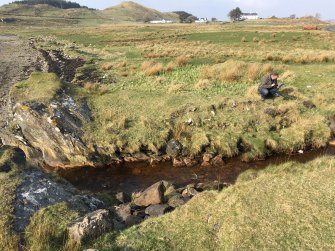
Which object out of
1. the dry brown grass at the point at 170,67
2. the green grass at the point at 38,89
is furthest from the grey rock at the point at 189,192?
the dry brown grass at the point at 170,67

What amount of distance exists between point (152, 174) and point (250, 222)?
9514 millimetres

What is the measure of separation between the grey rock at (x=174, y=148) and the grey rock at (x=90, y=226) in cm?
928

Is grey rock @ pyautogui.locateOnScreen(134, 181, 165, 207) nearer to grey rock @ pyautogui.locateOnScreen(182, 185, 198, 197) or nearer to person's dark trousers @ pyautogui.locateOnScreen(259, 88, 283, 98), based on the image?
grey rock @ pyautogui.locateOnScreen(182, 185, 198, 197)

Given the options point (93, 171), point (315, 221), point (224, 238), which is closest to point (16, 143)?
point (93, 171)

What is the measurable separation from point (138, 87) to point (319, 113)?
43.3 feet

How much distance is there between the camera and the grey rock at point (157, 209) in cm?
1298

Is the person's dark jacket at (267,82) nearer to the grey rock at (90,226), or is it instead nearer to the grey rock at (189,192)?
the grey rock at (189,192)

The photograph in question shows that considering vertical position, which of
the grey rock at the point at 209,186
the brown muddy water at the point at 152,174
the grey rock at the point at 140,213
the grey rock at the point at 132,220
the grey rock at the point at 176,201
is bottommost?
the brown muddy water at the point at 152,174

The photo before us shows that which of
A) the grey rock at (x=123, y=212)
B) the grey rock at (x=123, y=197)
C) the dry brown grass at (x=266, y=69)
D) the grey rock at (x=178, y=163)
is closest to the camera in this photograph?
the grey rock at (x=123, y=212)

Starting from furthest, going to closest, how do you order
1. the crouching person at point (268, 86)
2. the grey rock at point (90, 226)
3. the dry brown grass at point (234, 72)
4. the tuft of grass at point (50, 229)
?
the dry brown grass at point (234, 72), the crouching person at point (268, 86), the grey rock at point (90, 226), the tuft of grass at point (50, 229)

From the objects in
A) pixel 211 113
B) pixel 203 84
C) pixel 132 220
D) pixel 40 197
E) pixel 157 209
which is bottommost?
pixel 157 209

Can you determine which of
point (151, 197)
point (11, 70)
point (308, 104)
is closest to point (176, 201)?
point (151, 197)

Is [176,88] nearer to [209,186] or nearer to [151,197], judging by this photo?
[209,186]

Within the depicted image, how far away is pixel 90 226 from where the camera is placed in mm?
10531
